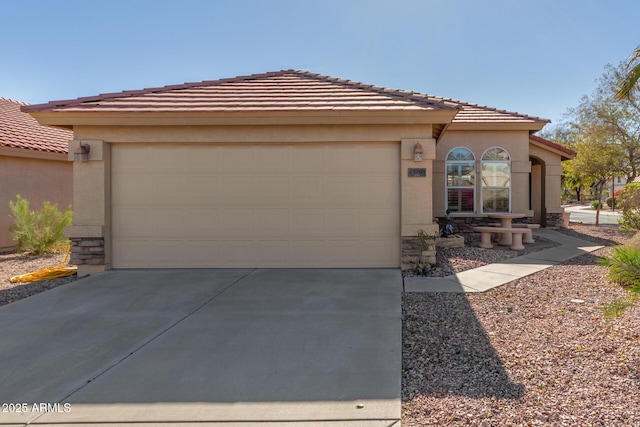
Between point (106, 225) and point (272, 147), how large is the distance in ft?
12.6

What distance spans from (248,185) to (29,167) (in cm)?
860

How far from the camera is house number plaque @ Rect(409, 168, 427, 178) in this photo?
7.46 m

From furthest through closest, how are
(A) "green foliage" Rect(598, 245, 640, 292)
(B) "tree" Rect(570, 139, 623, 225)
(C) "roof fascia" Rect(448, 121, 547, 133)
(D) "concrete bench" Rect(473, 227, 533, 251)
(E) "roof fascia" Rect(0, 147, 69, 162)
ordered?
(B) "tree" Rect(570, 139, 623, 225) → (C) "roof fascia" Rect(448, 121, 547, 133) → (E) "roof fascia" Rect(0, 147, 69, 162) → (D) "concrete bench" Rect(473, 227, 533, 251) → (A) "green foliage" Rect(598, 245, 640, 292)

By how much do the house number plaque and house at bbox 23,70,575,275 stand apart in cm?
2

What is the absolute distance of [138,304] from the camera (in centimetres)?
556

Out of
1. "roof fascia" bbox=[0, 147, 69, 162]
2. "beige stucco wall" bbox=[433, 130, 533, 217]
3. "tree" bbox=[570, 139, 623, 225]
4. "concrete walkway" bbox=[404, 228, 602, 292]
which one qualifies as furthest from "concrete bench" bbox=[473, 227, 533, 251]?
"roof fascia" bbox=[0, 147, 69, 162]

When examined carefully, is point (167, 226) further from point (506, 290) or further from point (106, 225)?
point (506, 290)

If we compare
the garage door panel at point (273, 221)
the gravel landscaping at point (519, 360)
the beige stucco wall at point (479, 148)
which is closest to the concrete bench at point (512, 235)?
the beige stucco wall at point (479, 148)

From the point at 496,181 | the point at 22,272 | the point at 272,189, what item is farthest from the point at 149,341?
the point at 496,181

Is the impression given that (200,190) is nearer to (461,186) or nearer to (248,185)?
(248,185)

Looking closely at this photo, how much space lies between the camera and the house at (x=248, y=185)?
750cm

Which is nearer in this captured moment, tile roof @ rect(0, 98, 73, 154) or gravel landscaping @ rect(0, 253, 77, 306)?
gravel landscaping @ rect(0, 253, 77, 306)

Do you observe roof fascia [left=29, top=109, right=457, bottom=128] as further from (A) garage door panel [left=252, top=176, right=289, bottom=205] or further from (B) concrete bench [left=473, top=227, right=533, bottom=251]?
(B) concrete bench [left=473, top=227, right=533, bottom=251]

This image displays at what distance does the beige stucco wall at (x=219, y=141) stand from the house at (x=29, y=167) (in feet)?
17.4
